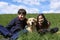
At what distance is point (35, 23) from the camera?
8.80 m

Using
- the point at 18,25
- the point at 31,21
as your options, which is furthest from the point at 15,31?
the point at 31,21

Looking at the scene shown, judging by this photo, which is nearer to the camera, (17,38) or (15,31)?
(17,38)

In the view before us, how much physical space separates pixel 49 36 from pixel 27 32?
2.55 ft

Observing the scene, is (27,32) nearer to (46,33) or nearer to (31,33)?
(31,33)

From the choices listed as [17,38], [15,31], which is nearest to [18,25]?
[15,31]

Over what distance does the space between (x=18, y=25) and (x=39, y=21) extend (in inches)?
30.6

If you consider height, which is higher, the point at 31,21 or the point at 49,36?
the point at 31,21

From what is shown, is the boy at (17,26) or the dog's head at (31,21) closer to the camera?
the dog's head at (31,21)

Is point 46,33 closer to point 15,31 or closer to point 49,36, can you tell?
point 49,36

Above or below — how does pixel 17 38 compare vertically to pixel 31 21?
below

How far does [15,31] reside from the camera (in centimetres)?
883

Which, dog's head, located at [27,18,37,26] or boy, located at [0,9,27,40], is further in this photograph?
boy, located at [0,9,27,40]

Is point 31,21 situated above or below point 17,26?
above

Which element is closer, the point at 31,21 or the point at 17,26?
the point at 31,21
